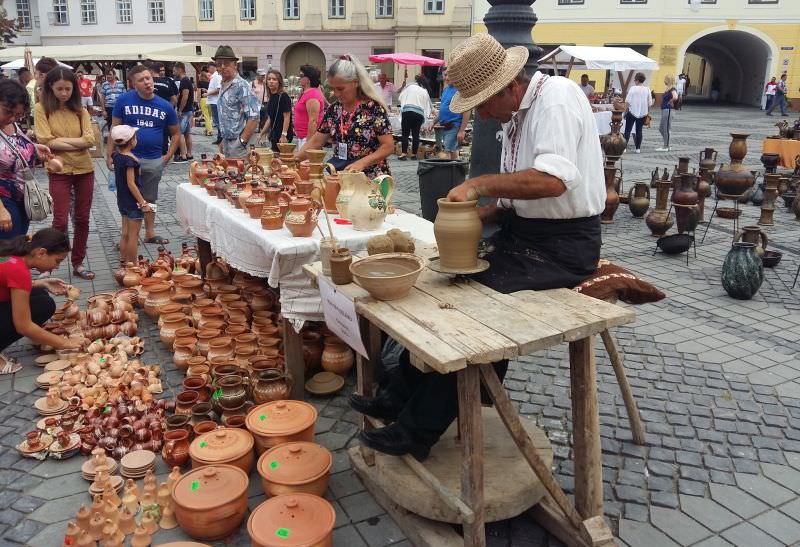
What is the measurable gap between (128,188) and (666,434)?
4966 millimetres

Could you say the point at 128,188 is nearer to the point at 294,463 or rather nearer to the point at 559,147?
the point at 294,463

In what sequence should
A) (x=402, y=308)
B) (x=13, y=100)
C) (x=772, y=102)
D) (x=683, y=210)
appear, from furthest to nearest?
(x=772, y=102) < (x=683, y=210) < (x=13, y=100) < (x=402, y=308)

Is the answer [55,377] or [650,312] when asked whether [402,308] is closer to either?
[55,377]

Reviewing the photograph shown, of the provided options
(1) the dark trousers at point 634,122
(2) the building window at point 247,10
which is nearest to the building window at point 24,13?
(2) the building window at point 247,10

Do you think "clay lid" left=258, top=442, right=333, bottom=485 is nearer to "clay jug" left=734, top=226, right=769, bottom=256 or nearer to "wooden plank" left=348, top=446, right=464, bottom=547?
"wooden plank" left=348, top=446, right=464, bottom=547

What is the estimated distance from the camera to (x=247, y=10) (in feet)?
109

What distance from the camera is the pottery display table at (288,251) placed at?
3453mm

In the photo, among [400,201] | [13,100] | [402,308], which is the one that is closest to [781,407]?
[402,308]

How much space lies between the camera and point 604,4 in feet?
93.2

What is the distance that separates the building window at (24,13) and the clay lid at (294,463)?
43.8m

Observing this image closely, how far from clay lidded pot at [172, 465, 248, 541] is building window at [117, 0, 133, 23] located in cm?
3821

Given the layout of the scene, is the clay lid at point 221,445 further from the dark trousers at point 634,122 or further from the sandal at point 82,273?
the dark trousers at point 634,122

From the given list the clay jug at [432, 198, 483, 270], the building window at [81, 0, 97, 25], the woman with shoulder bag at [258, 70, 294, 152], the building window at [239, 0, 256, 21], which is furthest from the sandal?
the building window at [81, 0, 97, 25]

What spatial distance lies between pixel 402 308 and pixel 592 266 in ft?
3.06
